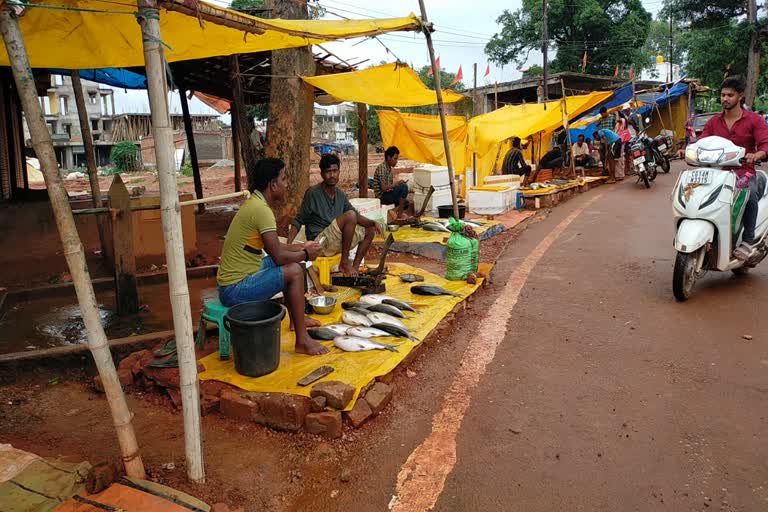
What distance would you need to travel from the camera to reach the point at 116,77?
10641mm

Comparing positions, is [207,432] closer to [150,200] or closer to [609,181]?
[150,200]

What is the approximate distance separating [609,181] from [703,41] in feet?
45.7

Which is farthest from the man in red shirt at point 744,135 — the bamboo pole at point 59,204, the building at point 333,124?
the building at point 333,124

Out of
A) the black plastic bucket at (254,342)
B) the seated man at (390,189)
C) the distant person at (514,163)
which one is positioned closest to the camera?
the black plastic bucket at (254,342)

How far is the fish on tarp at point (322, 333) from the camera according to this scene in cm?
426

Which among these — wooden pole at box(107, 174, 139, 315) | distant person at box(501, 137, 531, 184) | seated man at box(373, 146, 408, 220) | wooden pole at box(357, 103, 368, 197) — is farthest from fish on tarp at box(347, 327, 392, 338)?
distant person at box(501, 137, 531, 184)

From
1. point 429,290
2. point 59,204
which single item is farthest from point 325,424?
point 429,290

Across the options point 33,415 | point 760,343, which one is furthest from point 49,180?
point 760,343

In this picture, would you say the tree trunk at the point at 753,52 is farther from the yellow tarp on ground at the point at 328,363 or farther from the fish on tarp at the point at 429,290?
the yellow tarp on ground at the point at 328,363

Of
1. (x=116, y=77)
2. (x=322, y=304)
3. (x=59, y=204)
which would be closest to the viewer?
(x=59, y=204)

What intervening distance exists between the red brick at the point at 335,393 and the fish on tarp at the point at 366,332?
3.01ft

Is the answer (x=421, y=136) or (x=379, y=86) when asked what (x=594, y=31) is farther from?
(x=379, y=86)

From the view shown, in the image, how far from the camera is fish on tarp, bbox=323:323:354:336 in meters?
4.31

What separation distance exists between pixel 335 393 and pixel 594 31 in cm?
3235
